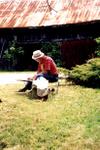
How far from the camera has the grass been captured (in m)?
7.62

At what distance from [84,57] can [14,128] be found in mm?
10744

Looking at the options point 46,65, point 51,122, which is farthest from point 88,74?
point 51,122

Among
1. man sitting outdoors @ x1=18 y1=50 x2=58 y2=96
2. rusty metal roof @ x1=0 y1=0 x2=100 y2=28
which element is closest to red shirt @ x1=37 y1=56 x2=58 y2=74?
man sitting outdoors @ x1=18 y1=50 x2=58 y2=96

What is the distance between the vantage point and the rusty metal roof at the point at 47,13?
71.5 feet

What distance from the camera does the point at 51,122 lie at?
880 centimetres

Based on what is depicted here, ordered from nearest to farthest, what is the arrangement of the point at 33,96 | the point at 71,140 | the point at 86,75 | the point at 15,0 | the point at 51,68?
the point at 71,140 < the point at 33,96 < the point at 51,68 < the point at 86,75 < the point at 15,0

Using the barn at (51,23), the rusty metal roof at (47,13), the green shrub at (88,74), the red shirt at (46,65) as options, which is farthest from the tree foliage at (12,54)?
the red shirt at (46,65)

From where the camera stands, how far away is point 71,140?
7.70 m

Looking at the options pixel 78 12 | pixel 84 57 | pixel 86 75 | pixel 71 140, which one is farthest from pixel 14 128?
pixel 78 12

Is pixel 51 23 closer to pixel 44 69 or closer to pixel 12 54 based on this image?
pixel 12 54

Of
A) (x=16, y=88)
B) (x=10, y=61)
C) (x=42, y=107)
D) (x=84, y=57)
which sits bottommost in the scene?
(x=10, y=61)

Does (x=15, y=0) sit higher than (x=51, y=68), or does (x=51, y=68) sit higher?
(x=51, y=68)

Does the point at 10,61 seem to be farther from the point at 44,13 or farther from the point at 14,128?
the point at 14,128

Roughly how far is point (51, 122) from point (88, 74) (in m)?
4.49
